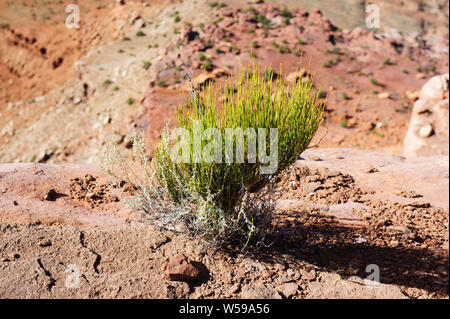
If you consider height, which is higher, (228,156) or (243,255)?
(228,156)

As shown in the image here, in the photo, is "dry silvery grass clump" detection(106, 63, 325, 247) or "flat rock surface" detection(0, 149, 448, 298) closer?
"flat rock surface" detection(0, 149, 448, 298)

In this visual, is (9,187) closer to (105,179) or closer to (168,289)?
(105,179)

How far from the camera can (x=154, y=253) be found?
337 cm

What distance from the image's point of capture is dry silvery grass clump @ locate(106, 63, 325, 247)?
3.16 m

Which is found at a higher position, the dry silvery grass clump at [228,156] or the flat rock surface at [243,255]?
the dry silvery grass clump at [228,156]

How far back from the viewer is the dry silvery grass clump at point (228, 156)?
3.16m

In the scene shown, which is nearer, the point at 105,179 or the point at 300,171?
the point at 105,179

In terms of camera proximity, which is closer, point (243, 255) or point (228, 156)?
point (228, 156)

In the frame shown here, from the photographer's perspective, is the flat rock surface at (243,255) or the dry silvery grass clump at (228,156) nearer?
the flat rock surface at (243,255)

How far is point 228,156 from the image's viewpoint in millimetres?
3158

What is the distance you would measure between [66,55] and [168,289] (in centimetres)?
1767

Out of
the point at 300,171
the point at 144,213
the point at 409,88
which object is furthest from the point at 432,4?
the point at 144,213

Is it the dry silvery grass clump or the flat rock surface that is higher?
the dry silvery grass clump
